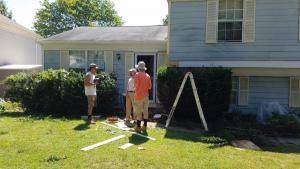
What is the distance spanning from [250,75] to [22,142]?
8.89m

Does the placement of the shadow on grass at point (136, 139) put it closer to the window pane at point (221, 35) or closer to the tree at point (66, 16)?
the window pane at point (221, 35)

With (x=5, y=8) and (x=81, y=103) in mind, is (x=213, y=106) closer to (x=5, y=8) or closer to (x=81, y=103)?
(x=81, y=103)

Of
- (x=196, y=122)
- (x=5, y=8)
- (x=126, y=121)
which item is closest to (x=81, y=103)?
(x=126, y=121)

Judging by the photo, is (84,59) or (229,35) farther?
(84,59)

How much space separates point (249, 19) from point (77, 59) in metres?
8.10

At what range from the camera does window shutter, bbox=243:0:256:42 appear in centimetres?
1345

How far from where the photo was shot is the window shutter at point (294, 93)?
553 inches

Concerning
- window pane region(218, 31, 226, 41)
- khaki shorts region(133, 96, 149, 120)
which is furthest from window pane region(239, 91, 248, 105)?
khaki shorts region(133, 96, 149, 120)

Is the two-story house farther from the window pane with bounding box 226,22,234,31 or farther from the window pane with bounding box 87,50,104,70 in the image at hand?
the window pane with bounding box 87,50,104,70

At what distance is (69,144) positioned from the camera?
28.2 feet

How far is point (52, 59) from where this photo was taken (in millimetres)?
17688

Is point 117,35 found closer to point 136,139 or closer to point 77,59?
point 77,59

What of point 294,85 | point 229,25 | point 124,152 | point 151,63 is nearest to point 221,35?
point 229,25

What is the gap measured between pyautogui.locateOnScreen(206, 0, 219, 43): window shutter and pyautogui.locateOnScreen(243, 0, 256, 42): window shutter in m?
1.04
